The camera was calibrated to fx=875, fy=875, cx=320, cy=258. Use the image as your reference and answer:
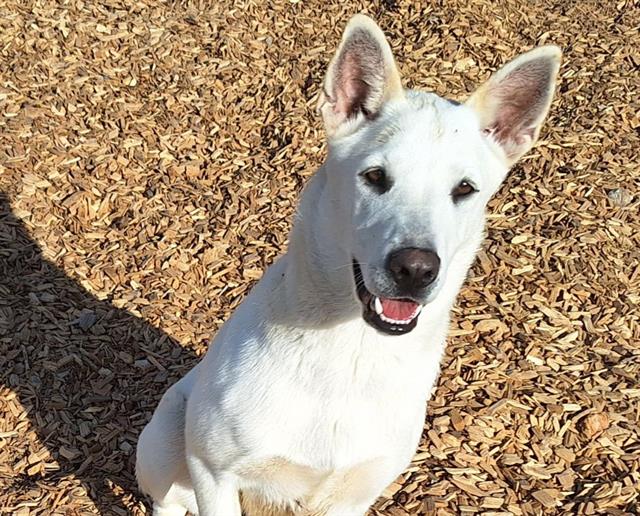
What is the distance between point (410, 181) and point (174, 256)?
279 centimetres

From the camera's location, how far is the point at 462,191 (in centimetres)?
287

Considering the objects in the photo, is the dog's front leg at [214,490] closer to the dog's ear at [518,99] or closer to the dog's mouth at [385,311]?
the dog's mouth at [385,311]

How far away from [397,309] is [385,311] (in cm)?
4

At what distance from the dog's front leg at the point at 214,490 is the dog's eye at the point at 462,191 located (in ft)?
4.14

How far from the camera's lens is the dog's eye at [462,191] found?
112 inches

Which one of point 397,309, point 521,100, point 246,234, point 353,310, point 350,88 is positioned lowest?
point 246,234

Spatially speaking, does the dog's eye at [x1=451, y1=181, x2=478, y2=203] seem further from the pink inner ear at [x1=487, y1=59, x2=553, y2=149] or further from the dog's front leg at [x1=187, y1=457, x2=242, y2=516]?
the dog's front leg at [x1=187, y1=457, x2=242, y2=516]

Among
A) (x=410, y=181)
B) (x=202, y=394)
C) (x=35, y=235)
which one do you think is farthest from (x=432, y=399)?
(x=35, y=235)

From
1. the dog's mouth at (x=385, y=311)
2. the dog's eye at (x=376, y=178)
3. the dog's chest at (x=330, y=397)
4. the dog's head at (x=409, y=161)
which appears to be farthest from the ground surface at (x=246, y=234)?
the dog's eye at (x=376, y=178)

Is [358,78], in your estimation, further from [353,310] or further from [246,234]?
[246,234]

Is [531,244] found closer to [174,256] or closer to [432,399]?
[432,399]

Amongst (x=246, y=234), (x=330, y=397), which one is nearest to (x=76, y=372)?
(x=246, y=234)

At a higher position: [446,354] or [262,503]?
[262,503]

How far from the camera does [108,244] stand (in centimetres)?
533
